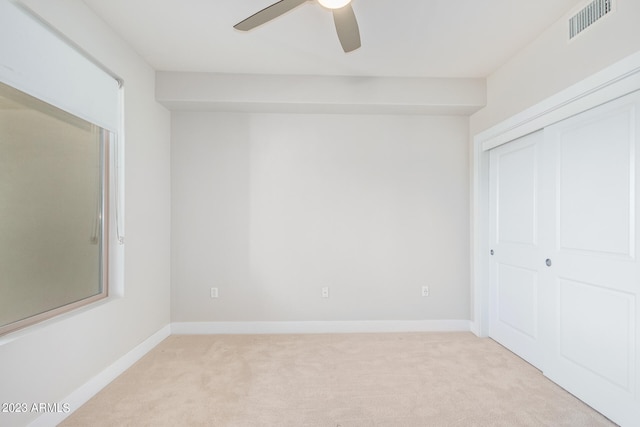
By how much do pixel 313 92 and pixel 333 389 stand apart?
103 inches

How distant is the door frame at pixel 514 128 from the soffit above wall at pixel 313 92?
508mm

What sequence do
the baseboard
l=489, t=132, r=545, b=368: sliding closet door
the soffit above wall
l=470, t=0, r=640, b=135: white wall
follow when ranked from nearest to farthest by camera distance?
l=470, t=0, r=640, b=135: white wall < l=489, t=132, r=545, b=368: sliding closet door < the soffit above wall < the baseboard

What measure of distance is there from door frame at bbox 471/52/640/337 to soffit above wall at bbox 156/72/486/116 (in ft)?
1.67

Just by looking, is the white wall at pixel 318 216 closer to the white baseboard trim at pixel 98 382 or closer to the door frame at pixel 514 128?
the door frame at pixel 514 128

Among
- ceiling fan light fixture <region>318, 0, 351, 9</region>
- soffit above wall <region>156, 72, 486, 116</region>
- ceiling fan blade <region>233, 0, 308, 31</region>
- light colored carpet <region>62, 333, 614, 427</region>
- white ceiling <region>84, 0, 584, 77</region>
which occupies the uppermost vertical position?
white ceiling <region>84, 0, 584, 77</region>

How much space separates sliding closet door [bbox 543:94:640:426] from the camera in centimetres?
177

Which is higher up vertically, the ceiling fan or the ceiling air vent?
the ceiling air vent

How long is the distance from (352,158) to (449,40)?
140 cm

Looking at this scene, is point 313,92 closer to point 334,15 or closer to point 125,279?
point 334,15

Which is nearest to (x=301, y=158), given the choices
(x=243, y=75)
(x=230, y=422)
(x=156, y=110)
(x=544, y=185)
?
(x=243, y=75)

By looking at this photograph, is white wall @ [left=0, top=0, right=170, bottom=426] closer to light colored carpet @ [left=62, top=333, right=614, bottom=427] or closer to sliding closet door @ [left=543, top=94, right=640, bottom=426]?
light colored carpet @ [left=62, top=333, right=614, bottom=427]

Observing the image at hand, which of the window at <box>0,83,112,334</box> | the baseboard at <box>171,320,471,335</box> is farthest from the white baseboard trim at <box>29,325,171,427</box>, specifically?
the window at <box>0,83,112,334</box>

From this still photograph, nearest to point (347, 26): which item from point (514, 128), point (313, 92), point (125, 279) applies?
Result: point (313, 92)

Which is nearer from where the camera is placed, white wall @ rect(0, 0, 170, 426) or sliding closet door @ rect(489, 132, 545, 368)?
white wall @ rect(0, 0, 170, 426)
